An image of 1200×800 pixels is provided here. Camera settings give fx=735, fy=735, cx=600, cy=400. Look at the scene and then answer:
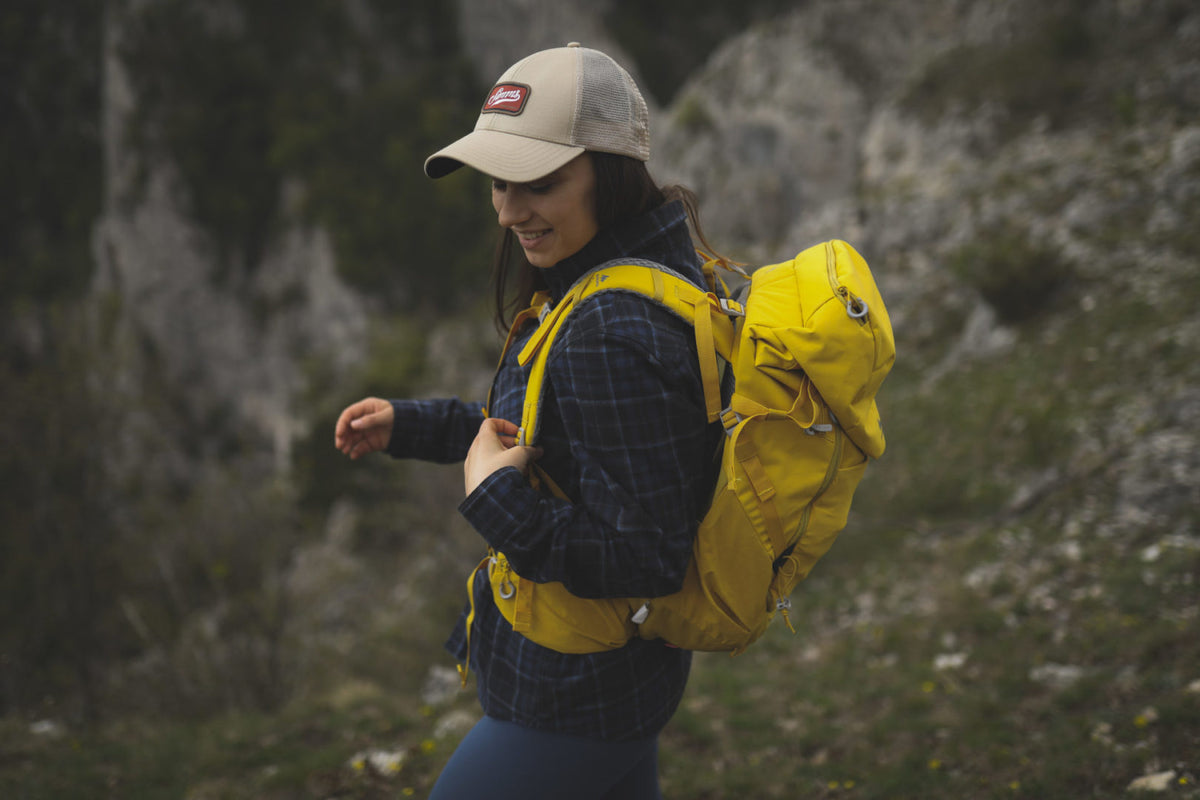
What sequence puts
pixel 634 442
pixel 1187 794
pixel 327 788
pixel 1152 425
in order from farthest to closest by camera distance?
1. pixel 1152 425
2. pixel 327 788
3. pixel 1187 794
4. pixel 634 442

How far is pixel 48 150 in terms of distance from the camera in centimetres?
3522

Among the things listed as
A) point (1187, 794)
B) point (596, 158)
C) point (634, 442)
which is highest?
point (596, 158)

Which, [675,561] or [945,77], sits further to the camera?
[945,77]

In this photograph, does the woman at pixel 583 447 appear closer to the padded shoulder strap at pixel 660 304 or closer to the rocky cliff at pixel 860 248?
the padded shoulder strap at pixel 660 304

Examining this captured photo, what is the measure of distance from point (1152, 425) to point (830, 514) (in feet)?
18.5

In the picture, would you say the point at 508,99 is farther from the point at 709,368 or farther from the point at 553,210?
the point at 709,368

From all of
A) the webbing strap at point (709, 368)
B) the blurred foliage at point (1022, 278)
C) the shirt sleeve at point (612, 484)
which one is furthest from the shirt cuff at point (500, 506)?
the blurred foliage at point (1022, 278)

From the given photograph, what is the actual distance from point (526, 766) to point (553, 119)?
128 centimetres

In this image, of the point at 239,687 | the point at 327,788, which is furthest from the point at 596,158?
the point at 239,687

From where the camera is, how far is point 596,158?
1463mm

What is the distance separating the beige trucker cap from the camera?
1.40 meters

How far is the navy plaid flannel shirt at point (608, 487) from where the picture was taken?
1.32 m

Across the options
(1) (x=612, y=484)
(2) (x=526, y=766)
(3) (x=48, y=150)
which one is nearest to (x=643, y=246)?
(1) (x=612, y=484)

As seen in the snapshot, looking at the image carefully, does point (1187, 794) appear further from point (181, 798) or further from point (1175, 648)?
point (181, 798)
